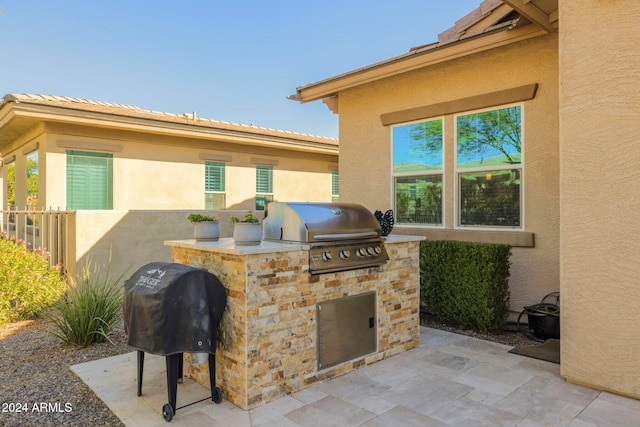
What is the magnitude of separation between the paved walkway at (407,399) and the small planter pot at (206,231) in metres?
1.41

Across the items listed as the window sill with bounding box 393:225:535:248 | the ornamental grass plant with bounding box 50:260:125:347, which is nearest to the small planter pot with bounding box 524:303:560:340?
the window sill with bounding box 393:225:535:248

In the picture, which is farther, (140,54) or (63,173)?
(140,54)

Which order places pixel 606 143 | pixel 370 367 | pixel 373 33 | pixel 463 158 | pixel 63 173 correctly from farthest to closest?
1. pixel 373 33
2. pixel 63 173
3. pixel 463 158
4. pixel 370 367
5. pixel 606 143

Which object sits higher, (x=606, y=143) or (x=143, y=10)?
(x=143, y=10)

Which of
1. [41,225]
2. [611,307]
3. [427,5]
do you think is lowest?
[611,307]

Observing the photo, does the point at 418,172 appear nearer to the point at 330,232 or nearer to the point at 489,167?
the point at 489,167

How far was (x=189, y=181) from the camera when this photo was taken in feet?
35.2

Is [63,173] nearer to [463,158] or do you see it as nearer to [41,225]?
[41,225]

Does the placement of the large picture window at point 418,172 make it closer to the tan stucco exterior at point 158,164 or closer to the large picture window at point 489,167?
the large picture window at point 489,167

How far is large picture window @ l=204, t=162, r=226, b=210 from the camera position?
11086mm

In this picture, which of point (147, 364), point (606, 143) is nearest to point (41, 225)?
point (147, 364)

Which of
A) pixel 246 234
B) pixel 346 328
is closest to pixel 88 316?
pixel 246 234

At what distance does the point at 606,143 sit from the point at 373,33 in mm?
10918

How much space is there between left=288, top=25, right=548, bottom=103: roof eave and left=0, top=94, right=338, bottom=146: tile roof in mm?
3408
